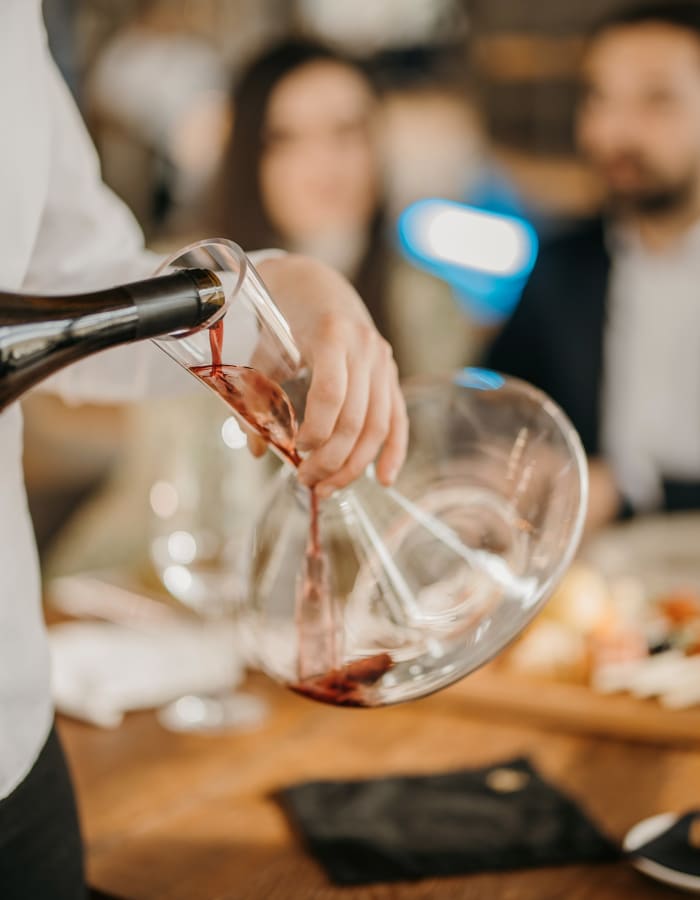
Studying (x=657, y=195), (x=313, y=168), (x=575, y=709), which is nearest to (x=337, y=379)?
(x=575, y=709)

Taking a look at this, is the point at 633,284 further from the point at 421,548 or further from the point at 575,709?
the point at 421,548

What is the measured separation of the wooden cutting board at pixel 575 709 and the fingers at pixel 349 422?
43cm

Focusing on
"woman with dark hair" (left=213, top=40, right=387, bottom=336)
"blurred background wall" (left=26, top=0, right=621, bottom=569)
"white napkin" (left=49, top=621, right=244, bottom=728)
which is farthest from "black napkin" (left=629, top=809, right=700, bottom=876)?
"blurred background wall" (left=26, top=0, right=621, bottom=569)

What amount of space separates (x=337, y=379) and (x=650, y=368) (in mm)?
2115

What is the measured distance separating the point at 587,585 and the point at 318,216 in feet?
5.21

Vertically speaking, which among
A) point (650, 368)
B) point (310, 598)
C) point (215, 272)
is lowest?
point (650, 368)

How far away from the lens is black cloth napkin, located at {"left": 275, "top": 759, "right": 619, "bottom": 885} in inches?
29.0

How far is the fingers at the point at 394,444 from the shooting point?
609 mm

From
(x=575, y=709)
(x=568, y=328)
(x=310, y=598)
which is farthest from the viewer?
(x=568, y=328)

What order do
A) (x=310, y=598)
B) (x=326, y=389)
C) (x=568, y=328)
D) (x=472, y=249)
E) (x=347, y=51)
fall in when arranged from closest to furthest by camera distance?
(x=326, y=389)
(x=310, y=598)
(x=568, y=328)
(x=347, y=51)
(x=472, y=249)

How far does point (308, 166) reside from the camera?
8.11 feet

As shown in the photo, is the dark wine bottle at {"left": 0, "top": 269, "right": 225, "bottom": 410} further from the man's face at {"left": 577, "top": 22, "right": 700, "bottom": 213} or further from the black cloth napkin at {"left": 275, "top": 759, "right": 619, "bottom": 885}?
the man's face at {"left": 577, "top": 22, "right": 700, "bottom": 213}

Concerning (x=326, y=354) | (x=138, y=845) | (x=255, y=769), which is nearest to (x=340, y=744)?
(x=255, y=769)

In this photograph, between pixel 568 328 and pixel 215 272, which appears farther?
pixel 568 328
